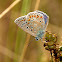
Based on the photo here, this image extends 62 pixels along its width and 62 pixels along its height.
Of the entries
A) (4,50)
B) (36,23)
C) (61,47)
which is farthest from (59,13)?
(61,47)

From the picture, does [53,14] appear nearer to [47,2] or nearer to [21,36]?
[47,2]

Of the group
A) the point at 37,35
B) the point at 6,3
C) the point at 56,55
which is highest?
the point at 6,3

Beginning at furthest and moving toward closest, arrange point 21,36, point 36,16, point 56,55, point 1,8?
point 1,8, point 21,36, point 36,16, point 56,55

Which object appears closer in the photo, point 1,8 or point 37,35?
point 37,35

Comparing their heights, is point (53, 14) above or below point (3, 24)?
above

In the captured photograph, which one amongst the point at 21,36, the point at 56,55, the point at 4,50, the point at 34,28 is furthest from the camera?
the point at 4,50
